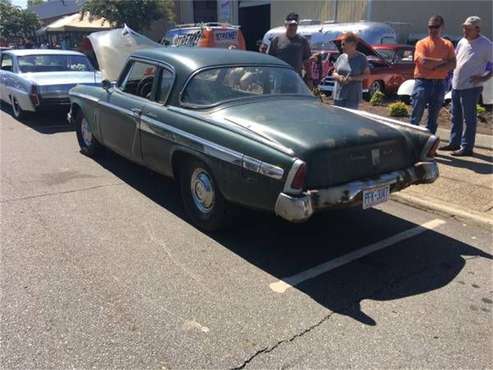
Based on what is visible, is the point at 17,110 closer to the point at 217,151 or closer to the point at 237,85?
the point at 237,85

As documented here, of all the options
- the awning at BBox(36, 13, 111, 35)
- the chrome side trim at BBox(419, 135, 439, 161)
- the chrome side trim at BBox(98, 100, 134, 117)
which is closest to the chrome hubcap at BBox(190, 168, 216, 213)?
the chrome side trim at BBox(98, 100, 134, 117)

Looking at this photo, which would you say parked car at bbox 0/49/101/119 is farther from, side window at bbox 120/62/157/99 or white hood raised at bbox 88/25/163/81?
side window at bbox 120/62/157/99

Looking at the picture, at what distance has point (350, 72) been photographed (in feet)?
21.1

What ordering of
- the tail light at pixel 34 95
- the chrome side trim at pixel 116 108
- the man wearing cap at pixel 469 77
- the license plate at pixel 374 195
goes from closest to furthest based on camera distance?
the license plate at pixel 374 195, the chrome side trim at pixel 116 108, the man wearing cap at pixel 469 77, the tail light at pixel 34 95

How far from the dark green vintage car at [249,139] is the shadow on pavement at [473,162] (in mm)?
2318

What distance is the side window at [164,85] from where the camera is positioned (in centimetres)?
489

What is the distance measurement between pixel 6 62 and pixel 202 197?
831 cm

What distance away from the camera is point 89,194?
18.0 ft

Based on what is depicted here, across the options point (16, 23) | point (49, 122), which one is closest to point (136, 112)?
point (49, 122)

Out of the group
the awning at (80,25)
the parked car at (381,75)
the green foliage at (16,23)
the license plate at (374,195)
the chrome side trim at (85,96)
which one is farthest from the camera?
the green foliage at (16,23)

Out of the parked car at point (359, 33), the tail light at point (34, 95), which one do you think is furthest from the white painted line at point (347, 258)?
the parked car at point (359, 33)

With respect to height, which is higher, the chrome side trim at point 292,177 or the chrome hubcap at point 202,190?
the chrome side trim at point 292,177

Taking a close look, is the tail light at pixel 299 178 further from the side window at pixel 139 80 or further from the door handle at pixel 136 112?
the side window at pixel 139 80

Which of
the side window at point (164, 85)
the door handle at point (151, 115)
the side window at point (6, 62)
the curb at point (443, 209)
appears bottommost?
the curb at point (443, 209)
